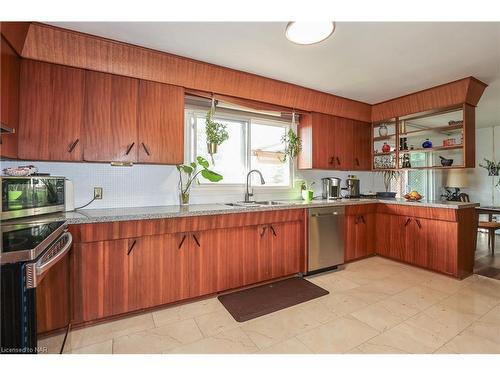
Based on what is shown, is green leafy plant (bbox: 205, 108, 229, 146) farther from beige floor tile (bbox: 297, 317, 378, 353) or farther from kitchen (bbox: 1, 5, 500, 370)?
beige floor tile (bbox: 297, 317, 378, 353)

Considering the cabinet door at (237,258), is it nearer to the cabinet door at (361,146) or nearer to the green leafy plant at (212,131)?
the green leafy plant at (212,131)

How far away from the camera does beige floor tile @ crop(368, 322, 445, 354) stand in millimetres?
1637

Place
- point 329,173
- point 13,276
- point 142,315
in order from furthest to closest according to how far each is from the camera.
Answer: point 329,173
point 142,315
point 13,276

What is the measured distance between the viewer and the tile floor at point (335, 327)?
5.45 feet

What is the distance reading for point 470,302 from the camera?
2281mm

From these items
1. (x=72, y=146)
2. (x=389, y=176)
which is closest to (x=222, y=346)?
(x=72, y=146)

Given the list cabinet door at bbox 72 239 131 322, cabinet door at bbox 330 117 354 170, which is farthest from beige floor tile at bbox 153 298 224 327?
cabinet door at bbox 330 117 354 170

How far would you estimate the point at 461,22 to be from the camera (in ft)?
6.05

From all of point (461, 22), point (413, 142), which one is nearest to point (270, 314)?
point (461, 22)

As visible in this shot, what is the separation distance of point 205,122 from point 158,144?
81 cm

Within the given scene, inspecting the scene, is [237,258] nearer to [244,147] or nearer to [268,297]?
[268,297]

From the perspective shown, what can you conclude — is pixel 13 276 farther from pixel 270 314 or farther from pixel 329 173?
pixel 329 173

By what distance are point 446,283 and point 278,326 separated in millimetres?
2120
